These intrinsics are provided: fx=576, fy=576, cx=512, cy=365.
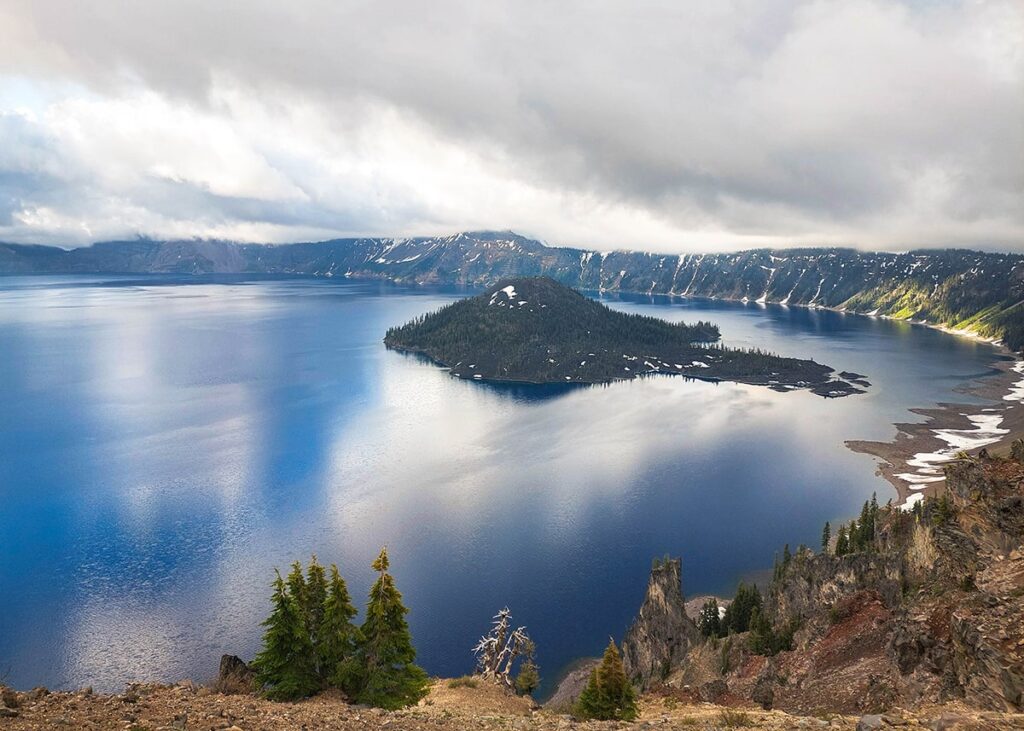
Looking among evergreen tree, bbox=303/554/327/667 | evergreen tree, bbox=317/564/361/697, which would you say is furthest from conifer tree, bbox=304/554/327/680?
evergreen tree, bbox=317/564/361/697

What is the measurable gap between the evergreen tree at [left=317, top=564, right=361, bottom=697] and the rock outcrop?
137ft

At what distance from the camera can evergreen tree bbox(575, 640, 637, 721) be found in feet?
132

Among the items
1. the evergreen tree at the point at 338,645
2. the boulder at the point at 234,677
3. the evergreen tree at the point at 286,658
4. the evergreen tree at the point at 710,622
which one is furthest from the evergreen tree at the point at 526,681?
the boulder at the point at 234,677

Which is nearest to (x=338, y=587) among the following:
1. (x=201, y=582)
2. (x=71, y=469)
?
(x=201, y=582)

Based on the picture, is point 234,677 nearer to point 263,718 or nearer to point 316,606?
point 316,606

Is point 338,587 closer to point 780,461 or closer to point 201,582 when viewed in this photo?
point 201,582

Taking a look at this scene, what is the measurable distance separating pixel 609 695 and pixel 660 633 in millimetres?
33436

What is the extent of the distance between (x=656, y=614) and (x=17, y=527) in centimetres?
11896

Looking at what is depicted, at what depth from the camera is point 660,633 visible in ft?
233

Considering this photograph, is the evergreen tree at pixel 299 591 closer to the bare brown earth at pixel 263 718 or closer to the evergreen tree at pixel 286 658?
the evergreen tree at pixel 286 658

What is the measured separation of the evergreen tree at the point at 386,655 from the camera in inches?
1551

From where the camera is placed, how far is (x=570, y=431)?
18388 cm

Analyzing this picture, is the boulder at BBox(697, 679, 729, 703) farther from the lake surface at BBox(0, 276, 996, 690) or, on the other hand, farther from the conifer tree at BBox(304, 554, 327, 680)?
the conifer tree at BBox(304, 554, 327, 680)

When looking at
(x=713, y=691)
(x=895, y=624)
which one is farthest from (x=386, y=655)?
(x=895, y=624)
